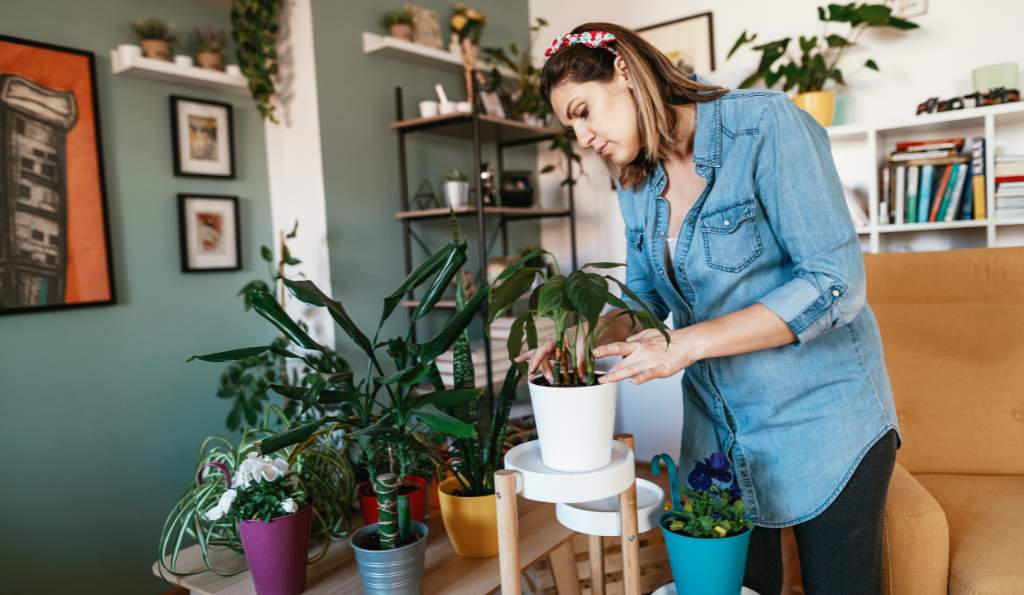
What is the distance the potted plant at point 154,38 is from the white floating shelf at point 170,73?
0.03 meters

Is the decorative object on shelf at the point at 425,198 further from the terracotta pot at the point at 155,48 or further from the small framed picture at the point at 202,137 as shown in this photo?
the terracotta pot at the point at 155,48

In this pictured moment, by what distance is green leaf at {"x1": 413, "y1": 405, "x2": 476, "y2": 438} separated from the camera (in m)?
0.97

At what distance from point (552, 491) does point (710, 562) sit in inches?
12.1

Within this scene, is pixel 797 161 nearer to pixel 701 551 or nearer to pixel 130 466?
pixel 701 551

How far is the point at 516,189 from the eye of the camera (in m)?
2.97

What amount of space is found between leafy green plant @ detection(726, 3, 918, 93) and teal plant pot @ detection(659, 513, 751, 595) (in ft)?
7.48

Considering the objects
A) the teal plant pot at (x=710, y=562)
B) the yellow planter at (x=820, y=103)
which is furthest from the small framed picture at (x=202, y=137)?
the yellow planter at (x=820, y=103)

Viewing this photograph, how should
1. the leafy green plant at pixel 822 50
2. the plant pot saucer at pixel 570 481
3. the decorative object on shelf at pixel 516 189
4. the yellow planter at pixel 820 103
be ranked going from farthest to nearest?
1. the decorative object on shelf at pixel 516 189
2. the yellow planter at pixel 820 103
3. the leafy green plant at pixel 822 50
4. the plant pot saucer at pixel 570 481

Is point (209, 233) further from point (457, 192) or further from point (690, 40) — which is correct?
point (690, 40)

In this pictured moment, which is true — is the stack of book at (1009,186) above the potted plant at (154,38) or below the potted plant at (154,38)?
below

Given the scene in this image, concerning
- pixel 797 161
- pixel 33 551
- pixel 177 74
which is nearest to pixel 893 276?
pixel 797 161

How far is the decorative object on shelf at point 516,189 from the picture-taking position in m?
2.95

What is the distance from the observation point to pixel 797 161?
0.99 metres

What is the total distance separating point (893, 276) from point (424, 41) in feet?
6.65
